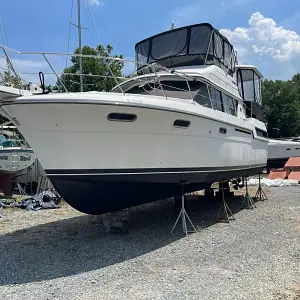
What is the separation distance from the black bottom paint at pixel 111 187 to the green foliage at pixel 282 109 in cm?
3666

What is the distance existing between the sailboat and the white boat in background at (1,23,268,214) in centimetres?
1

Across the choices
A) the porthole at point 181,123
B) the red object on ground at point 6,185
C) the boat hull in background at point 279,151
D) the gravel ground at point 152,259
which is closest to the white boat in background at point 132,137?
the porthole at point 181,123

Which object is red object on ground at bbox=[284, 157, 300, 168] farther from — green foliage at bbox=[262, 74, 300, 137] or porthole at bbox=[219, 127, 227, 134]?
green foliage at bbox=[262, 74, 300, 137]

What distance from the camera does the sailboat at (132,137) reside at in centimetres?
525

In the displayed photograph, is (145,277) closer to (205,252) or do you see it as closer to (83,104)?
(205,252)

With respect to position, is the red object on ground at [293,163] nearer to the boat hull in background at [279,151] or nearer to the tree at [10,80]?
the boat hull in background at [279,151]

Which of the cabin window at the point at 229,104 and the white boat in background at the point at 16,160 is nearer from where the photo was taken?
the cabin window at the point at 229,104

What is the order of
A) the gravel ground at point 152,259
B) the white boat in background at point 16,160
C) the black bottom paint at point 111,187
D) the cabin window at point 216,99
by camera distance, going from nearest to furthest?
the gravel ground at point 152,259 → the black bottom paint at point 111,187 → the cabin window at point 216,99 → the white boat in background at point 16,160

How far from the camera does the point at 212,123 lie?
22.5 ft

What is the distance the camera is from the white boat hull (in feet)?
17.2

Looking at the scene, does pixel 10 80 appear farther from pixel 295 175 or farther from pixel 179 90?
pixel 295 175

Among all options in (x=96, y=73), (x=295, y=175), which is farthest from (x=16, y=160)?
(x=295, y=175)

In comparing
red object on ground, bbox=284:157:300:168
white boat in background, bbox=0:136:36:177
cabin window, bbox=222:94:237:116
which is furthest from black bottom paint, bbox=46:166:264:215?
red object on ground, bbox=284:157:300:168

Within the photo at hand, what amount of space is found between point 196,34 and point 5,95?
192 inches
